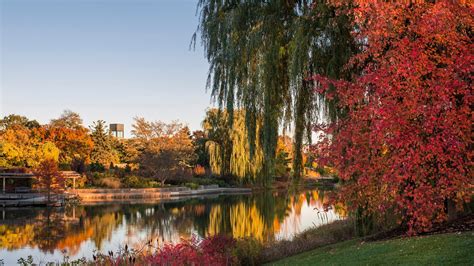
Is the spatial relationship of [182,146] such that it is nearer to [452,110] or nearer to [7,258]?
[7,258]

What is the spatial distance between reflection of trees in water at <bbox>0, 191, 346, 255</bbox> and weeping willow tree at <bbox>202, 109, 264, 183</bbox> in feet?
7.42

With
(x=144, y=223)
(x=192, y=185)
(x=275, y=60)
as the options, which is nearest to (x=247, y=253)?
(x=275, y=60)

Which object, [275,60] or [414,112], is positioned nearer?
[414,112]

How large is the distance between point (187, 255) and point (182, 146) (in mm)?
38884

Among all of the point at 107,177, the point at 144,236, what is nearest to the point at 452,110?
the point at 144,236

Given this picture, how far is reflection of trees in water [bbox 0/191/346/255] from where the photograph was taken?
1833 cm

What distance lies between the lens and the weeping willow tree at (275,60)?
9.42m

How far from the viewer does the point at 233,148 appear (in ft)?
86.4

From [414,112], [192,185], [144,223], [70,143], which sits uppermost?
[70,143]

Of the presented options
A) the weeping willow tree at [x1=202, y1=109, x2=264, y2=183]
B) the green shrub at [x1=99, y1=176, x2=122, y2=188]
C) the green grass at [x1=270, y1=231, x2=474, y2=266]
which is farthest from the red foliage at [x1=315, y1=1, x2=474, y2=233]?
the green shrub at [x1=99, y1=176, x2=122, y2=188]

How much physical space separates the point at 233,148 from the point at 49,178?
1349 centimetres

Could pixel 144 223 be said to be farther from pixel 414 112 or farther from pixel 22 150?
pixel 22 150

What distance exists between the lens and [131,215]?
1041 inches

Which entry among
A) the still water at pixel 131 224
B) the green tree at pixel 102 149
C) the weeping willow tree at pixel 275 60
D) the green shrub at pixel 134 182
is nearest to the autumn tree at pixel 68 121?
the green tree at pixel 102 149
